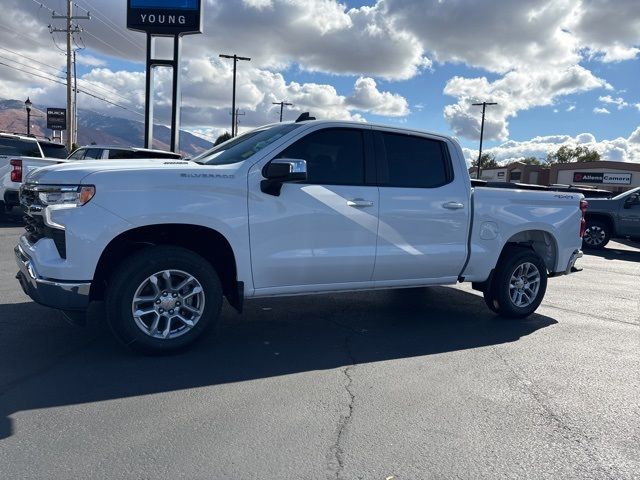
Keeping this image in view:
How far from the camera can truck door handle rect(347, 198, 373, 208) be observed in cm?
488

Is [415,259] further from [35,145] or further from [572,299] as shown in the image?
[35,145]

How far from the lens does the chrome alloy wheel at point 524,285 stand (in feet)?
20.2

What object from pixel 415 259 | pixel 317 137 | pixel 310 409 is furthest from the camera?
pixel 415 259

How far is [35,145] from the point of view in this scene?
41.6ft

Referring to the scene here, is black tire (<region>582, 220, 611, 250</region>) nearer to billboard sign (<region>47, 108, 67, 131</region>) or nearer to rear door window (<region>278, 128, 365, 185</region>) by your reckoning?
rear door window (<region>278, 128, 365, 185</region>)

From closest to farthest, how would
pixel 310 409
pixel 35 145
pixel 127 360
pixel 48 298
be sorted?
pixel 310 409
pixel 48 298
pixel 127 360
pixel 35 145

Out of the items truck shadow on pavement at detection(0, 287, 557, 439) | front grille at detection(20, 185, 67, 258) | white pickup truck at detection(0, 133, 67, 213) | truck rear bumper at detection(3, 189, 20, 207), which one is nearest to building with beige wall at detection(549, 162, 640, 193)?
white pickup truck at detection(0, 133, 67, 213)

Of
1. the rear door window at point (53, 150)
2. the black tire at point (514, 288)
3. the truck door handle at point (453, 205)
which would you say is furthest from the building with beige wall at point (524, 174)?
the truck door handle at point (453, 205)

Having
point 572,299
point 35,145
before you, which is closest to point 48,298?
point 572,299

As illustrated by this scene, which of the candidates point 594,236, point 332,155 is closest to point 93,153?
point 332,155

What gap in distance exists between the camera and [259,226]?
4500 millimetres

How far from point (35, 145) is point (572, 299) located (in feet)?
38.9

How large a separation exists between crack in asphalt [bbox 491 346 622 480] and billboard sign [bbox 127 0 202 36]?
17.8 metres

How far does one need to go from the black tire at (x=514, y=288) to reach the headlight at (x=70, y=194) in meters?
4.32
